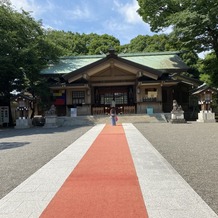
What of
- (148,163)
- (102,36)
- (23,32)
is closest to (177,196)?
(148,163)

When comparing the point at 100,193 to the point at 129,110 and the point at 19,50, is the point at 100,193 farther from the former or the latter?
the point at 129,110

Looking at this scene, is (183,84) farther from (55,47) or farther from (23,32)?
(23,32)

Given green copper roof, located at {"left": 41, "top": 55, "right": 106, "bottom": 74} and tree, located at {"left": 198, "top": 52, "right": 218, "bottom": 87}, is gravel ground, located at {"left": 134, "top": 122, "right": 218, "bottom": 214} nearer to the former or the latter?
tree, located at {"left": 198, "top": 52, "right": 218, "bottom": 87}

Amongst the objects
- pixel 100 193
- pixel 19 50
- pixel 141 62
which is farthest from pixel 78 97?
pixel 100 193

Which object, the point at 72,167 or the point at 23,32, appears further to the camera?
the point at 23,32

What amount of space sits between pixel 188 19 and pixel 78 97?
1173 centimetres

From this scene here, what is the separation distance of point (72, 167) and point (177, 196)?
2.95m

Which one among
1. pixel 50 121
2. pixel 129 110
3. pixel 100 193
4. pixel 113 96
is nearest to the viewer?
pixel 100 193

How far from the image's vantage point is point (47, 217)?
3.56 metres

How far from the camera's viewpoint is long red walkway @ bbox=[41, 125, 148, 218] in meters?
3.70

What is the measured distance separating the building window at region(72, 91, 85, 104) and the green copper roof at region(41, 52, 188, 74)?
2950 millimetres

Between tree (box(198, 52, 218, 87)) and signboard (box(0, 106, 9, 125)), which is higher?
tree (box(198, 52, 218, 87))

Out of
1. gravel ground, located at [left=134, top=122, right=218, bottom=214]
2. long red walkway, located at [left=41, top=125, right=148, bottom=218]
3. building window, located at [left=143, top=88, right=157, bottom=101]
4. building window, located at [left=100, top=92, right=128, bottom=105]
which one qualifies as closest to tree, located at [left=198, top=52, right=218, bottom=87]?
building window, located at [left=143, top=88, right=157, bottom=101]

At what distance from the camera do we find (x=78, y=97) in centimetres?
2498
